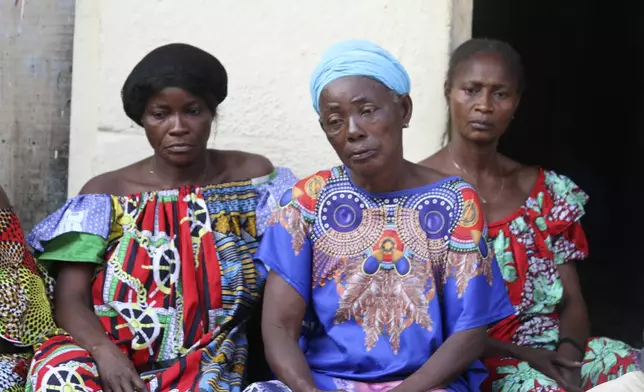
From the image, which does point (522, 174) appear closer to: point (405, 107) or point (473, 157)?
point (473, 157)

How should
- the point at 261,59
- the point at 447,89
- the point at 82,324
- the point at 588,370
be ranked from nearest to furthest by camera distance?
1. the point at 82,324
2. the point at 588,370
3. the point at 447,89
4. the point at 261,59

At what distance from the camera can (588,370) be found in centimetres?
369

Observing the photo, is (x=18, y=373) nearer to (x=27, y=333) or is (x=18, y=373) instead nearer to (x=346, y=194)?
(x=27, y=333)

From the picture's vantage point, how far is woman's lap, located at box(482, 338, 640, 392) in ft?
11.1

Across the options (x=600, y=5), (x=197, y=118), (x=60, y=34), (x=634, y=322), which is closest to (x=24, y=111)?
(x=60, y=34)

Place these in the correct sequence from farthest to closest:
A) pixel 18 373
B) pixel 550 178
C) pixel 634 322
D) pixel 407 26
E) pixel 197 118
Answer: pixel 634 322
pixel 407 26
pixel 550 178
pixel 197 118
pixel 18 373

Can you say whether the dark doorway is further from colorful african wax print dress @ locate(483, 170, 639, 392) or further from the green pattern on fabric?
the green pattern on fabric

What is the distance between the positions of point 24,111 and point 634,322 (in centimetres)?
388

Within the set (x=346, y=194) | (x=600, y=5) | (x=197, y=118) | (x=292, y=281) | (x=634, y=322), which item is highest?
(x=600, y=5)

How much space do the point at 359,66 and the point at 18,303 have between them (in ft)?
4.83

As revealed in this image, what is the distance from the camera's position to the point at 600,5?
8.27 meters

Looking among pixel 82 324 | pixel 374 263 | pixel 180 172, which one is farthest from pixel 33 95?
pixel 374 263

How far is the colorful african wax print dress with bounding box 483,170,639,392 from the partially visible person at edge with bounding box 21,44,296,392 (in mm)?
932

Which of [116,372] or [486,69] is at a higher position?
[486,69]
